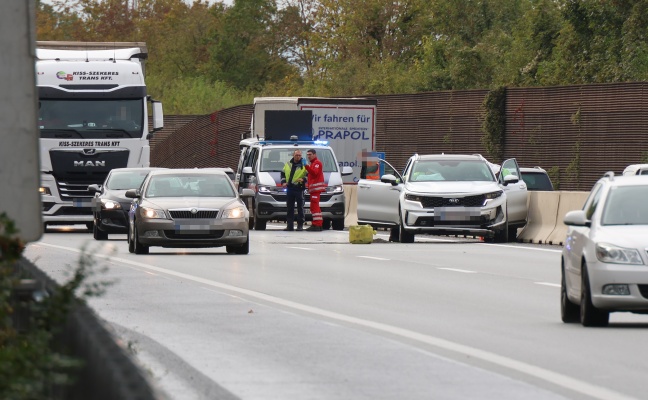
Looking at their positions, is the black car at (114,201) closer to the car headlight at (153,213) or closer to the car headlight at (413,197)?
the car headlight at (413,197)

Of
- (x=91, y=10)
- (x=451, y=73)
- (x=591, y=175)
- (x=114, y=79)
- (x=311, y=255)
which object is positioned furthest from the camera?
(x=91, y=10)

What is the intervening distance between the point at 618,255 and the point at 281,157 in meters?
26.0

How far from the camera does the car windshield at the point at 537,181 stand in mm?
41281

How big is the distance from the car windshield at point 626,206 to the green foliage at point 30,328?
7.92 metres

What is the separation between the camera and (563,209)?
31.8 m

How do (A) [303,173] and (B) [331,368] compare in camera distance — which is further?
(A) [303,173]

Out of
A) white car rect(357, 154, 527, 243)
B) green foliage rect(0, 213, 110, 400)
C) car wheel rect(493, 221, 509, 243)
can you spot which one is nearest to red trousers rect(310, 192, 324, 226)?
white car rect(357, 154, 527, 243)

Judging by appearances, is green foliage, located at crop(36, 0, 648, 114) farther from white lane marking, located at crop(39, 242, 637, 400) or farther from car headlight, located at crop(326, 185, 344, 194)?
white lane marking, located at crop(39, 242, 637, 400)

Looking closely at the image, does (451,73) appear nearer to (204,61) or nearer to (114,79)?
(114,79)

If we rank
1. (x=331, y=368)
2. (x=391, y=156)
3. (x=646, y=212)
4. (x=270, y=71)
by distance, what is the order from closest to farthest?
(x=331, y=368)
(x=646, y=212)
(x=391, y=156)
(x=270, y=71)

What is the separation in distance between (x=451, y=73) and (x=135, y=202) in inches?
1718

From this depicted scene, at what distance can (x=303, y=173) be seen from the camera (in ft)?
123

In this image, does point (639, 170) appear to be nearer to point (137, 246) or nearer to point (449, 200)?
point (449, 200)

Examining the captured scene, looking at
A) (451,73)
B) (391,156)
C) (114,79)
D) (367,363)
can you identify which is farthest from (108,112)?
(451,73)
